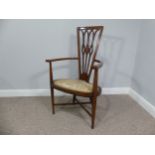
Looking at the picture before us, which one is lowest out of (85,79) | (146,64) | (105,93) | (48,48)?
(105,93)

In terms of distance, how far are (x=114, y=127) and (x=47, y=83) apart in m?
1.15

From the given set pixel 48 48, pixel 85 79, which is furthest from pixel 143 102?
pixel 48 48

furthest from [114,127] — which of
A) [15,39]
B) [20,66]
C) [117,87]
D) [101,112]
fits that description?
[15,39]

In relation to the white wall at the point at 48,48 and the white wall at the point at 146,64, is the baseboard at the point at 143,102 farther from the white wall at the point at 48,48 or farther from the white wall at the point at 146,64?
the white wall at the point at 48,48

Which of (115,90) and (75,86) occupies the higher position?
(75,86)

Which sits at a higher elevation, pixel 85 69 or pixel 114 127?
pixel 85 69

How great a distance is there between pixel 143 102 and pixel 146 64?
Answer: 1.59 ft

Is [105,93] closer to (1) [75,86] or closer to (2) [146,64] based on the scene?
(2) [146,64]

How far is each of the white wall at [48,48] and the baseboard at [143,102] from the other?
29cm

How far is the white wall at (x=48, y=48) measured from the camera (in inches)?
98.8

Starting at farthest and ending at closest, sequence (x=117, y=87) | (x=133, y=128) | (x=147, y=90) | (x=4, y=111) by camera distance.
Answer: (x=117, y=87)
(x=147, y=90)
(x=4, y=111)
(x=133, y=128)

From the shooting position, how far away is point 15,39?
8.25 feet

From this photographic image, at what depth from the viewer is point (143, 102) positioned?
253 cm

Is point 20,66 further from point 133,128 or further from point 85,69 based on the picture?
point 133,128
